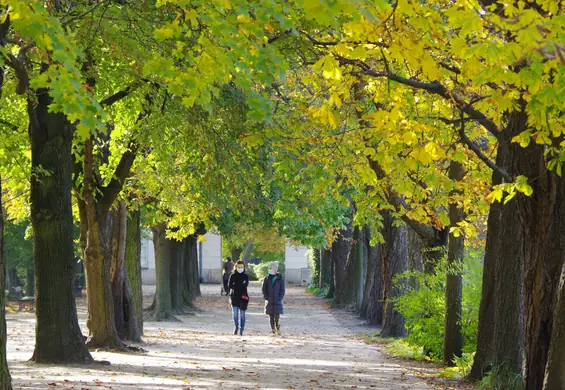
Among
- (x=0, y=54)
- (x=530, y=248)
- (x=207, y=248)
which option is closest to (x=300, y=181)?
(x=530, y=248)

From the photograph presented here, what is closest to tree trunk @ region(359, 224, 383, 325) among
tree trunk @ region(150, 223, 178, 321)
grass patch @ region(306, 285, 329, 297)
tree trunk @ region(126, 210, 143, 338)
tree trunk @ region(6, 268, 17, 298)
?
tree trunk @ region(150, 223, 178, 321)

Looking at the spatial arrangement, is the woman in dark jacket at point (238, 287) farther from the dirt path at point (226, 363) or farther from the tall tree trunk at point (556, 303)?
the tall tree trunk at point (556, 303)

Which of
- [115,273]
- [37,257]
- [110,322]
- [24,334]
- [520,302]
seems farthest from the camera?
[24,334]

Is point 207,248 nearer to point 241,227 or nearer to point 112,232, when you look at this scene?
point 241,227

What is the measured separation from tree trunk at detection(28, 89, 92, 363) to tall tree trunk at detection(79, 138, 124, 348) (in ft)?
7.32

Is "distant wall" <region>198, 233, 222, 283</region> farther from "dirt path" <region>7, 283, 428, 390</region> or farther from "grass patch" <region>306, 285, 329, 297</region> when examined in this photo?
"dirt path" <region>7, 283, 428, 390</region>

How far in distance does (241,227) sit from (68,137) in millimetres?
29754

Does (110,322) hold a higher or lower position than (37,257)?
lower

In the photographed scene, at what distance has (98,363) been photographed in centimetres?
1576

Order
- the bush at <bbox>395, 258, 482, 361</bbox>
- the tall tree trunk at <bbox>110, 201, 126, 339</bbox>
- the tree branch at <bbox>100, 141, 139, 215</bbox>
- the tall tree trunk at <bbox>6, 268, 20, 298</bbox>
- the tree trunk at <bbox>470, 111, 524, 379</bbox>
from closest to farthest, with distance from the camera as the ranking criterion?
the tree trunk at <bbox>470, 111, 524, 379</bbox> < the bush at <bbox>395, 258, 482, 361</bbox> < the tree branch at <bbox>100, 141, 139, 215</bbox> < the tall tree trunk at <bbox>110, 201, 126, 339</bbox> < the tall tree trunk at <bbox>6, 268, 20, 298</bbox>

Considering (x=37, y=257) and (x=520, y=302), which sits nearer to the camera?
(x=520, y=302)

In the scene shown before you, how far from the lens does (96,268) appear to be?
718 inches

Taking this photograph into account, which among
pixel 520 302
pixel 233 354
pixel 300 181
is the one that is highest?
pixel 300 181

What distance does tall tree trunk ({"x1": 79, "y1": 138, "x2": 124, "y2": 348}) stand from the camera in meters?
17.8
